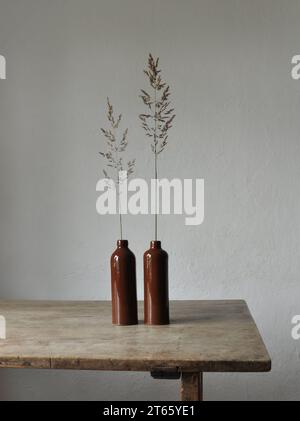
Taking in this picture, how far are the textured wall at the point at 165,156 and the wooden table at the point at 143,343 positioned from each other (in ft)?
2.29

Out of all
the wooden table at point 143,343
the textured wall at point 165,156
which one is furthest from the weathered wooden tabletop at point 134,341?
the textured wall at point 165,156

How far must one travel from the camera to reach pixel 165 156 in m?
3.05

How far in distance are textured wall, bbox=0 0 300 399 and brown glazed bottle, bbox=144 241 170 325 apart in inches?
38.1

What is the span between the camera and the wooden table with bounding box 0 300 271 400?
1.69 m

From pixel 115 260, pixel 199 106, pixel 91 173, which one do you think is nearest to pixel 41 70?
pixel 91 173

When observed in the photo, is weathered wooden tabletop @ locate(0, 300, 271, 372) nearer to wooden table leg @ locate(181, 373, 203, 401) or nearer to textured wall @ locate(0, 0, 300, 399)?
wooden table leg @ locate(181, 373, 203, 401)

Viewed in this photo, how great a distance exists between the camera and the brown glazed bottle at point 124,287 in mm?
2102

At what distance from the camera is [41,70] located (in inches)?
122

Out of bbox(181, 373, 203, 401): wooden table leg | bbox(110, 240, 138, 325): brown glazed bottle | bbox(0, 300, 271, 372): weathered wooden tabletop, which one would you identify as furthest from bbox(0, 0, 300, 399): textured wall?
bbox(181, 373, 203, 401): wooden table leg

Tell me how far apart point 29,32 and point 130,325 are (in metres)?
1.65

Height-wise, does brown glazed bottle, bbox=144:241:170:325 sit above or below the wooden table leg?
above

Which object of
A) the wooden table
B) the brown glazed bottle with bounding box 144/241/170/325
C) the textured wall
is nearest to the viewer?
the wooden table

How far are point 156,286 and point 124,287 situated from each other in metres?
0.11

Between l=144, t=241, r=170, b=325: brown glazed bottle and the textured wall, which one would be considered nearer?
l=144, t=241, r=170, b=325: brown glazed bottle
